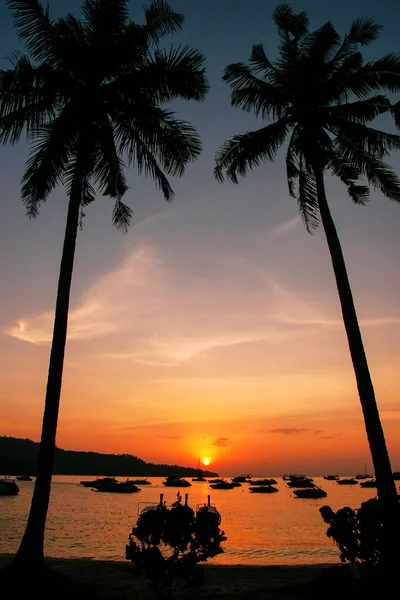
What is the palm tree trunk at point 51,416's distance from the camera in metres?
12.4

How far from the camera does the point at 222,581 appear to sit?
1758 cm

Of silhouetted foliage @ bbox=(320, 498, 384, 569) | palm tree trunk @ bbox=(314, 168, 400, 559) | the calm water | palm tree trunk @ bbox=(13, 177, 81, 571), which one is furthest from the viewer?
the calm water

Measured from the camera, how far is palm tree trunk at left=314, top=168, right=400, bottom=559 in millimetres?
12702

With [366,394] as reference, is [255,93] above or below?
above

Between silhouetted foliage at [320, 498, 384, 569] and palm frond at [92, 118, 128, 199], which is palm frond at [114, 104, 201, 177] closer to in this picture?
palm frond at [92, 118, 128, 199]

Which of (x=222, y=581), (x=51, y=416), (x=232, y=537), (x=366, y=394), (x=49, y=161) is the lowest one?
(x=232, y=537)

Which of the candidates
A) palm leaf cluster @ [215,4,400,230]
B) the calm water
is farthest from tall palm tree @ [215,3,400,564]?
the calm water

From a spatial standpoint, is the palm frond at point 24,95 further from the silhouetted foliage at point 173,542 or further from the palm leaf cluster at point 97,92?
the silhouetted foliage at point 173,542

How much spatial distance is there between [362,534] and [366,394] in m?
3.94

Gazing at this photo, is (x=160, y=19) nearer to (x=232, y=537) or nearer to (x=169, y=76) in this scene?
(x=169, y=76)

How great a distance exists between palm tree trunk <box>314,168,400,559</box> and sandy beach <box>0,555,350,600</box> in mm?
1854

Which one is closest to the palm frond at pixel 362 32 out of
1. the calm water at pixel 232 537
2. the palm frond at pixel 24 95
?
the palm frond at pixel 24 95

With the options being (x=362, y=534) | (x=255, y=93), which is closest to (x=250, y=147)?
(x=255, y=93)

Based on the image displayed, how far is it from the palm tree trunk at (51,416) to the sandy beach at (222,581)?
85 cm
